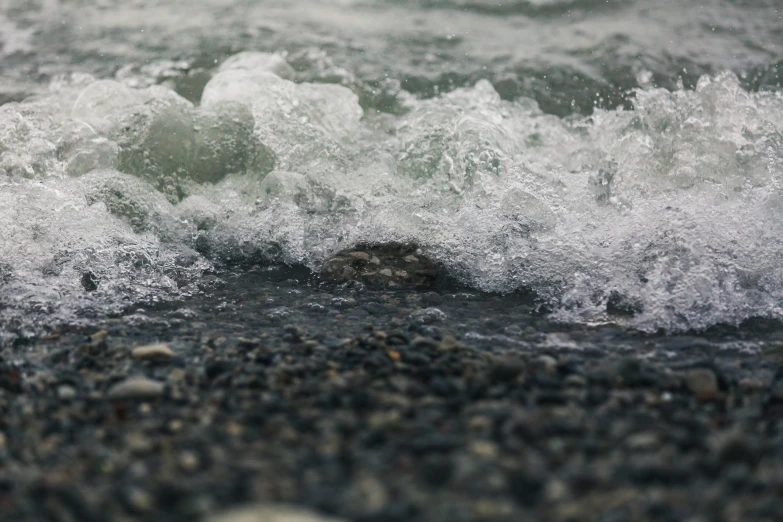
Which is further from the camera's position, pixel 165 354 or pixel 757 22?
pixel 757 22

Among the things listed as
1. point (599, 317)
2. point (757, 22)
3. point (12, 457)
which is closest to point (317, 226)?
point (599, 317)

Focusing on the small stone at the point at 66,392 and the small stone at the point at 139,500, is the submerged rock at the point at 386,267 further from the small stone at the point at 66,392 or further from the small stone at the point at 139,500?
the small stone at the point at 139,500

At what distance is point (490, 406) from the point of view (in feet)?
7.55

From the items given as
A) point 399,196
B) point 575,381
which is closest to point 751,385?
point 575,381

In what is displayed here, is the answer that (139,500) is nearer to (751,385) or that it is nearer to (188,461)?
(188,461)

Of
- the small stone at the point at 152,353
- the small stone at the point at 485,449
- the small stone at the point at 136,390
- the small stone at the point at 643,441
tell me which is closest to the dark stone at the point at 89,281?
the small stone at the point at 152,353

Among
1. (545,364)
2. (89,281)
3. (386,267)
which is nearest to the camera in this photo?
(545,364)

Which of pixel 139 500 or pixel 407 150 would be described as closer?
pixel 139 500

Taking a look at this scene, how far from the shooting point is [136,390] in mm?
2430

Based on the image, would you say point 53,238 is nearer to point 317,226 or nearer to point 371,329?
point 317,226

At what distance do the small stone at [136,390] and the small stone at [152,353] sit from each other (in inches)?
11.5

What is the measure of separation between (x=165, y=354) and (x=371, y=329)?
0.78m

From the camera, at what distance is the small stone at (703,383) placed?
2.50 m

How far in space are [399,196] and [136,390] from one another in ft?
6.95
